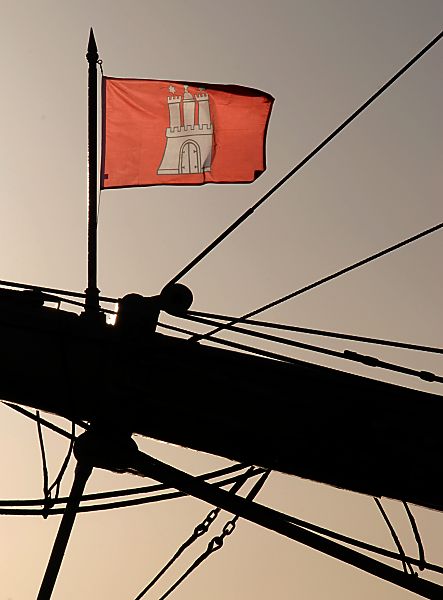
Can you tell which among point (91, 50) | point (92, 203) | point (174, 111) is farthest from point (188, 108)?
point (92, 203)

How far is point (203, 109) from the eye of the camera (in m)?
9.13

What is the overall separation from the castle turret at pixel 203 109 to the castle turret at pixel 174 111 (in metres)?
0.21

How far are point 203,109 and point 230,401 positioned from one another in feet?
13.3

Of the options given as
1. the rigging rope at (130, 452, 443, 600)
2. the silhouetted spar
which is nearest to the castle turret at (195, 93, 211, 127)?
the silhouetted spar

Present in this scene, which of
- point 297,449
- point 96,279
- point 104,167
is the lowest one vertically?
point 297,449

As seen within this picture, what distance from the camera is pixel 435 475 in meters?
5.92

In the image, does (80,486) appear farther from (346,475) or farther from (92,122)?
(92,122)

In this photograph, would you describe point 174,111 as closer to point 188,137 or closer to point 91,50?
point 188,137

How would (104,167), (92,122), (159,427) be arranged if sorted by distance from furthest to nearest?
→ (104,167)
(92,122)
(159,427)

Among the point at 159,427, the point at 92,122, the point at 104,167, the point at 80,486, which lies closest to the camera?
the point at 80,486

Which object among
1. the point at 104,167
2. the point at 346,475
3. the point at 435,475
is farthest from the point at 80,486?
the point at 104,167

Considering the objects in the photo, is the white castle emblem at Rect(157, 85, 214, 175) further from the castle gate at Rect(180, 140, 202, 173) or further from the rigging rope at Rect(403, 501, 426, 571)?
the rigging rope at Rect(403, 501, 426, 571)

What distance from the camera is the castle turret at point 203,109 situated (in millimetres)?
9109

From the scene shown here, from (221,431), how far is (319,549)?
3.95 feet
